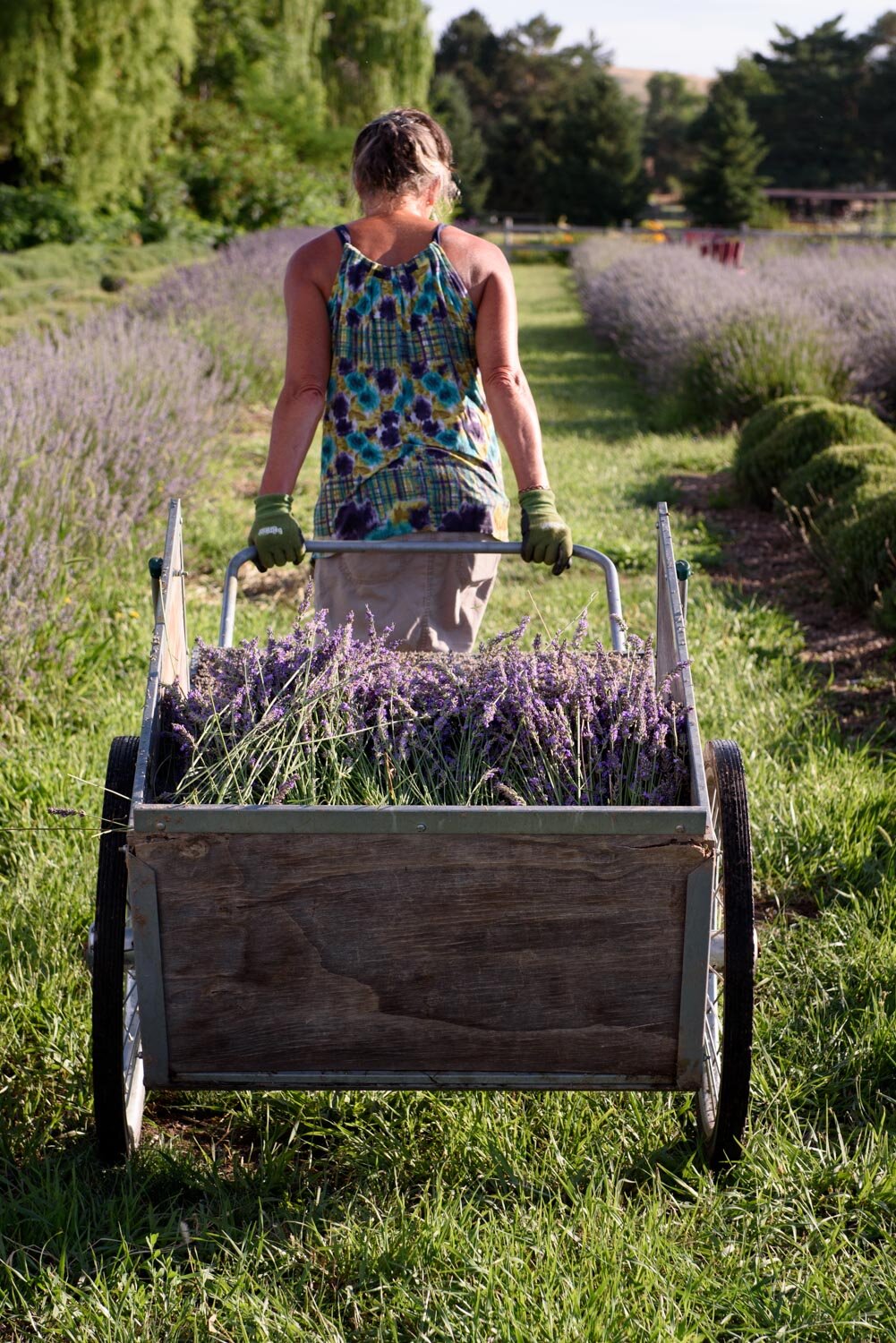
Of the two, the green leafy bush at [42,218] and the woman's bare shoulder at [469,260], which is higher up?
the woman's bare shoulder at [469,260]

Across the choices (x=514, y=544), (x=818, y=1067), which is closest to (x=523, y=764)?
(x=514, y=544)

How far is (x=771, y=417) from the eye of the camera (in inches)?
330

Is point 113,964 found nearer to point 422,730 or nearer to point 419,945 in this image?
point 419,945

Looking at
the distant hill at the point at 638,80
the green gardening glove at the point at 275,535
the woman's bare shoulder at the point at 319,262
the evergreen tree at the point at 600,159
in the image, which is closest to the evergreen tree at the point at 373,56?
the evergreen tree at the point at 600,159

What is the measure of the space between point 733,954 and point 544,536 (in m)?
1.01

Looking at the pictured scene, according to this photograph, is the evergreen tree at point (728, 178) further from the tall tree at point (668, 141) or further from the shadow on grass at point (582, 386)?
the shadow on grass at point (582, 386)

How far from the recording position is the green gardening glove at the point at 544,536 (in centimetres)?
278

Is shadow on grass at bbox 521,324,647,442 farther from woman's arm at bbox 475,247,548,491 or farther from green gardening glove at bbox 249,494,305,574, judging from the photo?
green gardening glove at bbox 249,494,305,574

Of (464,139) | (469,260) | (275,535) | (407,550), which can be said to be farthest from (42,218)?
(464,139)

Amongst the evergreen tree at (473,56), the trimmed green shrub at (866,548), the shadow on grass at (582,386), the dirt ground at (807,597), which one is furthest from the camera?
the evergreen tree at (473,56)

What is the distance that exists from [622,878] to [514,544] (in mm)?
974

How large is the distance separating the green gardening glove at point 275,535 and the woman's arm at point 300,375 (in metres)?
0.09

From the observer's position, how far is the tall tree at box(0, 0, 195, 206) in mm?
18391

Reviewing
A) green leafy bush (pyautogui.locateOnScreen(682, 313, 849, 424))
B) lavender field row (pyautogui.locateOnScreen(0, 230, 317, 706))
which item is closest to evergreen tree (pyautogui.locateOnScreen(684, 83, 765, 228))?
green leafy bush (pyautogui.locateOnScreen(682, 313, 849, 424))
